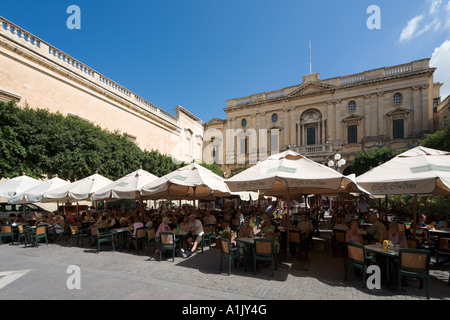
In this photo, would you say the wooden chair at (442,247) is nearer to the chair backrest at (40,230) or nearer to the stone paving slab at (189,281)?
the stone paving slab at (189,281)

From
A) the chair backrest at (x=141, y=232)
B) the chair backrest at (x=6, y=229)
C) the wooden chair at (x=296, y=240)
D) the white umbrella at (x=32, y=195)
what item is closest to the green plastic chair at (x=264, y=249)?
the wooden chair at (x=296, y=240)

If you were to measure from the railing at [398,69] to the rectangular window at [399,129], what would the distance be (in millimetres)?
6159

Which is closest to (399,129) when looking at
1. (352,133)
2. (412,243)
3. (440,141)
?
(352,133)

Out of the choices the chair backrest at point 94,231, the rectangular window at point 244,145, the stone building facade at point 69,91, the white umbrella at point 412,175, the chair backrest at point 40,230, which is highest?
the stone building facade at point 69,91

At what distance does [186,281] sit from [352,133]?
1320 inches

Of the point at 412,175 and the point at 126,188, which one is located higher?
the point at 412,175

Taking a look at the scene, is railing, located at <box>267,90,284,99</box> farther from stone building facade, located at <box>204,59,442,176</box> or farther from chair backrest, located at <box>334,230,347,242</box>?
chair backrest, located at <box>334,230,347,242</box>

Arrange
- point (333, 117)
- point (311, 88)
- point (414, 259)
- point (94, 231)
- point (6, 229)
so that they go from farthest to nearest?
point (311, 88)
point (333, 117)
point (6, 229)
point (94, 231)
point (414, 259)

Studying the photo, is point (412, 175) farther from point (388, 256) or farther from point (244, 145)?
point (244, 145)

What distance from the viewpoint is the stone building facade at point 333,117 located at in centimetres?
2880

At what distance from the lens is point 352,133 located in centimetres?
3250

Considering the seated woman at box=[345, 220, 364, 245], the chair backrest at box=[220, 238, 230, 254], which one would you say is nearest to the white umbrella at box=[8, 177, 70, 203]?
the chair backrest at box=[220, 238, 230, 254]

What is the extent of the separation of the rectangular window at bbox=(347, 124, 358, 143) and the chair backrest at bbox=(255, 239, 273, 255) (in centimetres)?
3176

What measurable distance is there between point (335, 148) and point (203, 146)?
71.8 ft
